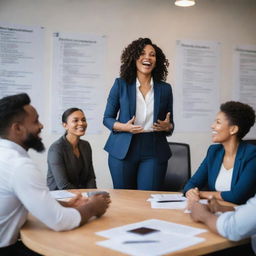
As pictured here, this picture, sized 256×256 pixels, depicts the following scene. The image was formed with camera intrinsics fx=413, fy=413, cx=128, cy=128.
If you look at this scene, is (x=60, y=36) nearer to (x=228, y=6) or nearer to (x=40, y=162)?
(x=40, y=162)

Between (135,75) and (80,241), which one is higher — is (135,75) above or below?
above

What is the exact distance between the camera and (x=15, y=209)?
1.73 metres

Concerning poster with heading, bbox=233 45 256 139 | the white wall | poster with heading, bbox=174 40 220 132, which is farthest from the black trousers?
poster with heading, bbox=233 45 256 139

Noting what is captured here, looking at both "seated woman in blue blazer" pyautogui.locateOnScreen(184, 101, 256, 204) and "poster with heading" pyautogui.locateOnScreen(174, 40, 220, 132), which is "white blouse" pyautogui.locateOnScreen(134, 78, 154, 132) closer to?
"seated woman in blue blazer" pyautogui.locateOnScreen(184, 101, 256, 204)

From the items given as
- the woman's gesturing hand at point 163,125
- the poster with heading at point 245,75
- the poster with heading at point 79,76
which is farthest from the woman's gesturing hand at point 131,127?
the poster with heading at point 245,75

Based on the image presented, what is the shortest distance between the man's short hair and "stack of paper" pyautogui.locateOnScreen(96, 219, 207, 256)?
1.99 ft

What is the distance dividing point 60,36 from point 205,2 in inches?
68.3

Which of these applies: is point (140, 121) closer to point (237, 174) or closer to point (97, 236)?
point (237, 174)

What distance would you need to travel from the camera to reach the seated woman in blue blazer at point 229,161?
2.40 metres

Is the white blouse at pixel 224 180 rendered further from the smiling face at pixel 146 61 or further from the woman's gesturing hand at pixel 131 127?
the smiling face at pixel 146 61

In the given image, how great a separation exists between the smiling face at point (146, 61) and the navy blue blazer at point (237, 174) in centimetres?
Answer: 81

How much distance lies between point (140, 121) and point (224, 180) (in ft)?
2.68

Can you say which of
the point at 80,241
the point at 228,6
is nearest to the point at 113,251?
the point at 80,241

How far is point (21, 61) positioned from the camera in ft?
12.8
